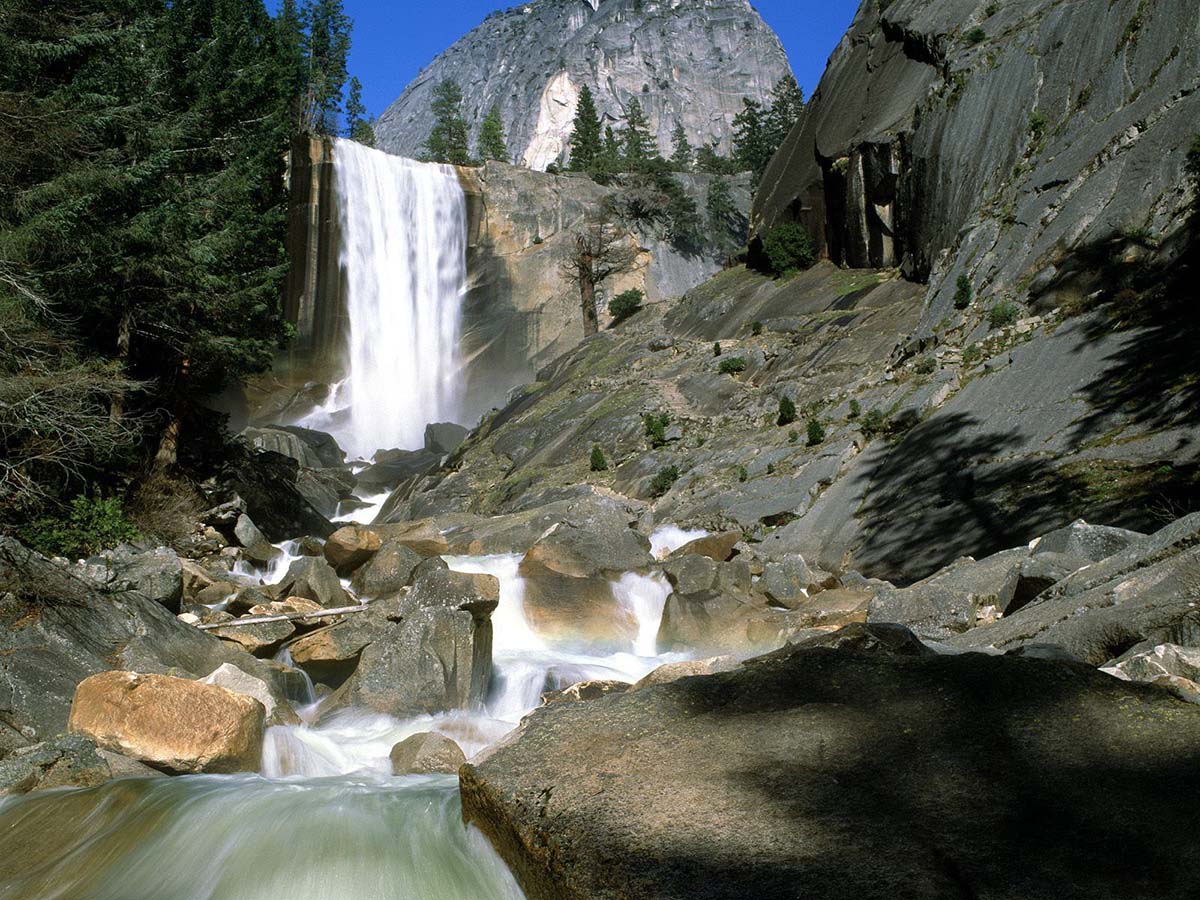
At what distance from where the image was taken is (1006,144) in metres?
22.0

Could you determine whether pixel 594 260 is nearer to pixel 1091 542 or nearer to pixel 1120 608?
pixel 1091 542

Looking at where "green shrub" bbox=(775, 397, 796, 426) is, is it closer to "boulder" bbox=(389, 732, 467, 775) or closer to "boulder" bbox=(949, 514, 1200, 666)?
"boulder" bbox=(949, 514, 1200, 666)

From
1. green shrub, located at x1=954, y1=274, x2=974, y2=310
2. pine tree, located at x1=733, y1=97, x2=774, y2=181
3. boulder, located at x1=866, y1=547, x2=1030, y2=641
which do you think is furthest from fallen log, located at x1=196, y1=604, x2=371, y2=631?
pine tree, located at x1=733, y1=97, x2=774, y2=181

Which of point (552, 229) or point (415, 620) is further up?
point (552, 229)

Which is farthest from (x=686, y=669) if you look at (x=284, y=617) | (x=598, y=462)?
(x=598, y=462)

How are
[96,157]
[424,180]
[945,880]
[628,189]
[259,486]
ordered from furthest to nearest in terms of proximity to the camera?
[628,189] → [424,180] → [259,486] → [96,157] → [945,880]

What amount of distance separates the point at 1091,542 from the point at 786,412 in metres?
12.4

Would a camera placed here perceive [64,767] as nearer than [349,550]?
Yes

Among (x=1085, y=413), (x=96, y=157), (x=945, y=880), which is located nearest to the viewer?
(x=945, y=880)

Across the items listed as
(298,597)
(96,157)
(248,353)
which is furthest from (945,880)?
(248,353)

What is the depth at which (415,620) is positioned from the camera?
32.2ft

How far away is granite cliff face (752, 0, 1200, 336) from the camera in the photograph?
16062 mm

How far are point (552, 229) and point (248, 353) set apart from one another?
3370cm

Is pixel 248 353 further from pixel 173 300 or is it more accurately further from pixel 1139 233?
pixel 1139 233
